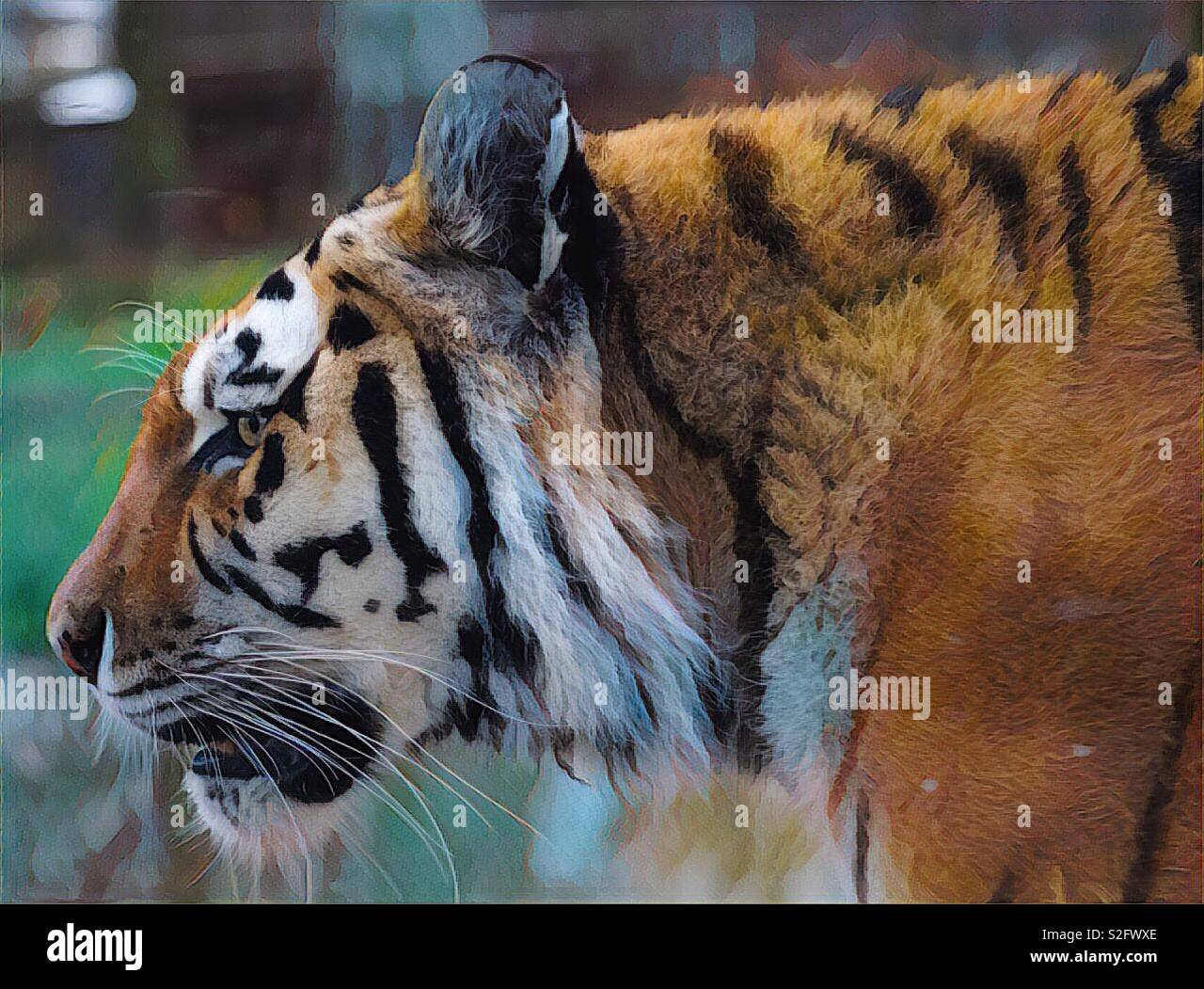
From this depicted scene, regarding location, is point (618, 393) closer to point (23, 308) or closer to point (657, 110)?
point (657, 110)

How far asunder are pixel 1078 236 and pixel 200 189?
144 centimetres

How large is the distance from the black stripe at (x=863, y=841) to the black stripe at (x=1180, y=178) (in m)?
0.82

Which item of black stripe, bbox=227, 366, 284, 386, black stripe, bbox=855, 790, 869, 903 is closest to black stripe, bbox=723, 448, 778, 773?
black stripe, bbox=855, 790, 869, 903

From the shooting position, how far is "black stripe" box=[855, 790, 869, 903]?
154 cm

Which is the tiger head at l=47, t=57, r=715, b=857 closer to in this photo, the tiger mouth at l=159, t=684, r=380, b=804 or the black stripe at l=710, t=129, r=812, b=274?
the tiger mouth at l=159, t=684, r=380, b=804

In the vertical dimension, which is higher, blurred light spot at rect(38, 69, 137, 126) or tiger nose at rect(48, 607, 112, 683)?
blurred light spot at rect(38, 69, 137, 126)

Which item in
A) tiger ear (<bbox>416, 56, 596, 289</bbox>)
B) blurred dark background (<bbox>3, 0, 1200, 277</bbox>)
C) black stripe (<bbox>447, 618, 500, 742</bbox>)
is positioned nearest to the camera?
tiger ear (<bbox>416, 56, 596, 289</bbox>)

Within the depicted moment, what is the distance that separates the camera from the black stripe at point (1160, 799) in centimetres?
148

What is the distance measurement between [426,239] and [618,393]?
0.36m

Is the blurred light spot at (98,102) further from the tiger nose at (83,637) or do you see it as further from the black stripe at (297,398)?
the tiger nose at (83,637)

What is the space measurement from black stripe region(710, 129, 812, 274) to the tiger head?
201 mm

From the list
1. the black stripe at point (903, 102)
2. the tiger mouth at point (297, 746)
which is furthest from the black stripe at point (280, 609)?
the black stripe at point (903, 102)

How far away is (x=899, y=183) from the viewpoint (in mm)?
1522
